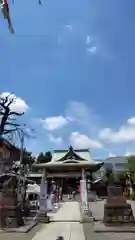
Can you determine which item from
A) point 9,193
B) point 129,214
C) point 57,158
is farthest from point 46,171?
point 129,214

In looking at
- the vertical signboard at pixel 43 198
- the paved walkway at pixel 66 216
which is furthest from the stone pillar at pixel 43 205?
the paved walkway at pixel 66 216

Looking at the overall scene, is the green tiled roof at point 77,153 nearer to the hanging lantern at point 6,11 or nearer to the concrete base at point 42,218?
the concrete base at point 42,218

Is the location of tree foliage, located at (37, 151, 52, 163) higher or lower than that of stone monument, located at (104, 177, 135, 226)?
higher

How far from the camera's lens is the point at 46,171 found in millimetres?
21391

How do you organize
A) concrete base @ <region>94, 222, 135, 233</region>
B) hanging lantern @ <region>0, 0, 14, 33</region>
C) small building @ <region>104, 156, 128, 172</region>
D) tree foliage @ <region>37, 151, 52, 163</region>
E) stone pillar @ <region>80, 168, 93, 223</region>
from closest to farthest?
hanging lantern @ <region>0, 0, 14, 33</region>
concrete base @ <region>94, 222, 135, 233</region>
stone pillar @ <region>80, 168, 93, 223</region>
small building @ <region>104, 156, 128, 172</region>
tree foliage @ <region>37, 151, 52, 163</region>

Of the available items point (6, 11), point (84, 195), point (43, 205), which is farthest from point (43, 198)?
point (6, 11)

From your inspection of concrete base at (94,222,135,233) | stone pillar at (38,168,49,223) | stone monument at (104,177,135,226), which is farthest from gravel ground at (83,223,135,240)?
stone pillar at (38,168,49,223)

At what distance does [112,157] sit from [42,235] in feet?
250

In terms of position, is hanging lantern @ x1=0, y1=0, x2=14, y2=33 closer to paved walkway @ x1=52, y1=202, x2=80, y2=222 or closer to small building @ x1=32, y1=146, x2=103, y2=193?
small building @ x1=32, y1=146, x2=103, y2=193

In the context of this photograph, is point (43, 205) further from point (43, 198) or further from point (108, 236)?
point (108, 236)

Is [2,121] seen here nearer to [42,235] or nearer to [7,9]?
[42,235]

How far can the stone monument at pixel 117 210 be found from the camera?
1575cm

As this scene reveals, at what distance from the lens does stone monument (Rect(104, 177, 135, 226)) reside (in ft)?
51.7

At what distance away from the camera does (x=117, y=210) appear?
1608cm
